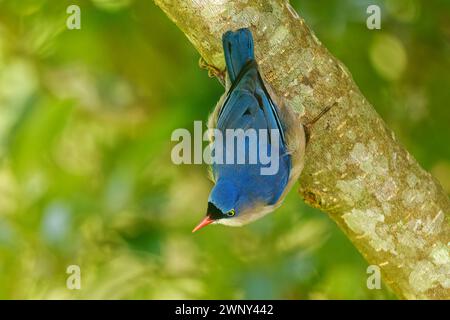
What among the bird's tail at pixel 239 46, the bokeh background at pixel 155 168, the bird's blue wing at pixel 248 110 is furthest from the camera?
the bokeh background at pixel 155 168

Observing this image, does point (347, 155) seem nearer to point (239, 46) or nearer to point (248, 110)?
point (248, 110)

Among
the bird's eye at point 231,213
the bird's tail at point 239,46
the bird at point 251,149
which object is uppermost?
the bird's tail at point 239,46

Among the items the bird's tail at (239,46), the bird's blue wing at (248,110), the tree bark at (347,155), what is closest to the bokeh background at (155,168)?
the bird's blue wing at (248,110)

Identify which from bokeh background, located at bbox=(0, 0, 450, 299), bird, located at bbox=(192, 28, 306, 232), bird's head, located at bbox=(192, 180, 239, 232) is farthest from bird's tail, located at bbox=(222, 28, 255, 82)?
bokeh background, located at bbox=(0, 0, 450, 299)

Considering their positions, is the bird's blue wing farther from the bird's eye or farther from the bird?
the bird's eye

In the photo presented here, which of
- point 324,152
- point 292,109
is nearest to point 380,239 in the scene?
point 324,152

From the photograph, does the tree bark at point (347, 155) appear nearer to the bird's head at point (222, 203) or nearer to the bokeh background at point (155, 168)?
the bird's head at point (222, 203)

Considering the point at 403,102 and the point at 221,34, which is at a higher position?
the point at 403,102
